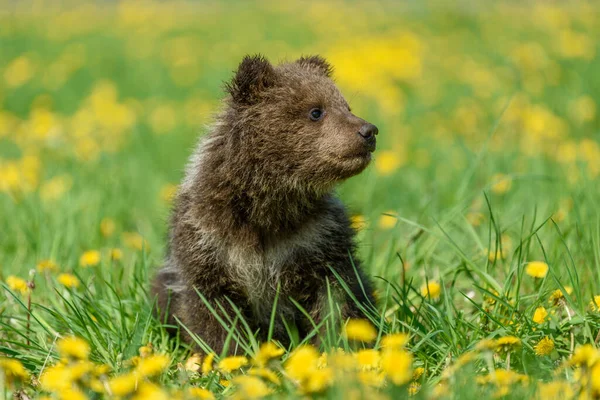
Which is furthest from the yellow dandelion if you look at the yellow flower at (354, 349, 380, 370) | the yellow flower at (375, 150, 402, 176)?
the yellow flower at (375, 150, 402, 176)

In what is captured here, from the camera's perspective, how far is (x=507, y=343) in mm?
3025

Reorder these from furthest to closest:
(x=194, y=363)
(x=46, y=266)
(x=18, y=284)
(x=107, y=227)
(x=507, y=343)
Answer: (x=107, y=227), (x=46, y=266), (x=18, y=284), (x=194, y=363), (x=507, y=343)

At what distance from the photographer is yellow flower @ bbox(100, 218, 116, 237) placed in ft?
18.6

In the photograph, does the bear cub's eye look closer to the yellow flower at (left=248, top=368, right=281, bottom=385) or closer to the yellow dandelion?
the yellow flower at (left=248, top=368, right=281, bottom=385)

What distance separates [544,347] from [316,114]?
1567 mm

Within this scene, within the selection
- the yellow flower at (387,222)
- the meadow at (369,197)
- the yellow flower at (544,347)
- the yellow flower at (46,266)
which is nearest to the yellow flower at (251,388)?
the meadow at (369,197)

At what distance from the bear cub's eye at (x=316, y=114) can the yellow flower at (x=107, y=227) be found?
2290mm

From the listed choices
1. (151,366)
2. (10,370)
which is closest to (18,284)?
(10,370)

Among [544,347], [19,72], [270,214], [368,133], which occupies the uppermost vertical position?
[19,72]

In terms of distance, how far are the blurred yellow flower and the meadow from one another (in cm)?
4

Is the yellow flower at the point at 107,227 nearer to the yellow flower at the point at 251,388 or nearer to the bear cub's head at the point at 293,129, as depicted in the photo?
the bear cub's head at the point at 293,129

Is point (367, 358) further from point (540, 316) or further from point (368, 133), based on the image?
point (368, 133)

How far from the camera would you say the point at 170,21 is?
49.1ft

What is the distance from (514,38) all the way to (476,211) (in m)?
6.25
